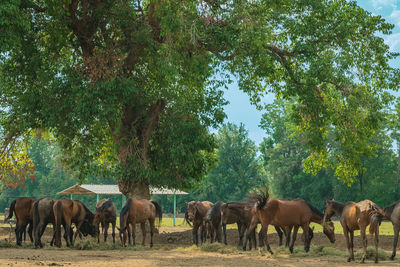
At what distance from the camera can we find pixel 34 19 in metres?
26.2

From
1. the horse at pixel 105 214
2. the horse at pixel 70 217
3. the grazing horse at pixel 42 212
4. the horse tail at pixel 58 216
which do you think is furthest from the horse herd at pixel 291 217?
the grazing horse at pixel 42 212

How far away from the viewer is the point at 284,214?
56.7 feet

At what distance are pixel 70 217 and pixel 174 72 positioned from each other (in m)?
7.13

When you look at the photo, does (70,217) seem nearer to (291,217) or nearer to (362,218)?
(291,217)

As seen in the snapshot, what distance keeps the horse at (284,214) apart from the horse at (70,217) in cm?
705

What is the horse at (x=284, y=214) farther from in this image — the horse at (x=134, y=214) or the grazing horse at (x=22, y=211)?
the grazing horse at (x=22, y=211)

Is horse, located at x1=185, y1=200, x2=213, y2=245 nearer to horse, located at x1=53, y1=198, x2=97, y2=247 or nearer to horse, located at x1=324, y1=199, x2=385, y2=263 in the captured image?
horse, located at x1=53, y1=198, x2=97, y2=247

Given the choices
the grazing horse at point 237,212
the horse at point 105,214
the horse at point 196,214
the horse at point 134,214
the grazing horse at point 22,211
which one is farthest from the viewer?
the horse at point 196,214

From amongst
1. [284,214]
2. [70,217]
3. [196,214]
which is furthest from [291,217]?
[70,217]

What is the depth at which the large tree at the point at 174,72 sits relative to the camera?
23.8 metres

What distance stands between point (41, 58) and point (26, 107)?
7.98ft

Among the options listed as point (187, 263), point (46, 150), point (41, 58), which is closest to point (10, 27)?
point (41, 58)

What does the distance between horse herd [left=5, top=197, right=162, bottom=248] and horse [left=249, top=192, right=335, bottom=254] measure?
5467 mm

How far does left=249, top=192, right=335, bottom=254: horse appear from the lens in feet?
55.4
